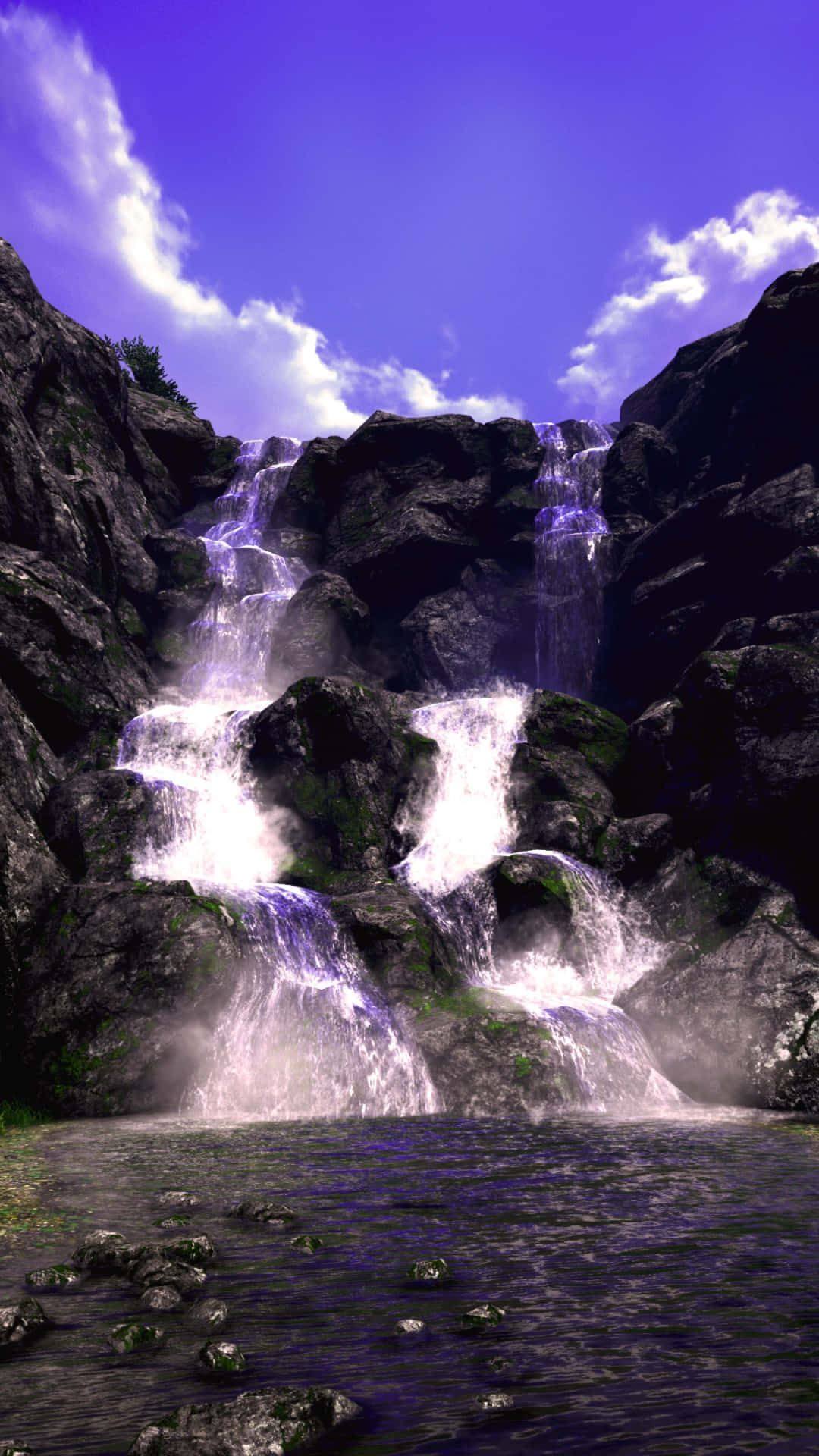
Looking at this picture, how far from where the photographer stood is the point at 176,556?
4269 centimetres

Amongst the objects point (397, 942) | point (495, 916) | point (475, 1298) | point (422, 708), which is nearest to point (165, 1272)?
point (475, 1298)

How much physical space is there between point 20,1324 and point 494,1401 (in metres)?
3.11

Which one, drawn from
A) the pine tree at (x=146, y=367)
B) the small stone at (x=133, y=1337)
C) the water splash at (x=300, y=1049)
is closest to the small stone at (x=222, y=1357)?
the small stone at (x=133, y=1337)

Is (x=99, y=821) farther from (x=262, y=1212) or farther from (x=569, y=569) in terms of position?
(x=569, y=569)

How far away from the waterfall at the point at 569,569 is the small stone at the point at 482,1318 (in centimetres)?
3806

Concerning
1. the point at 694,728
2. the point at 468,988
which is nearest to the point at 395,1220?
the point at 468,988

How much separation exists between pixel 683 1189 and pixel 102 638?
2869 cm

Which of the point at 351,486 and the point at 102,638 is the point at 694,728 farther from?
the point at 351,486

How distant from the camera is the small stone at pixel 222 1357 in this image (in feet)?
15.5

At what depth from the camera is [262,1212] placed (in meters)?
8.09

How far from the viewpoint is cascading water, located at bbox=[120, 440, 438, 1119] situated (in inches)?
672

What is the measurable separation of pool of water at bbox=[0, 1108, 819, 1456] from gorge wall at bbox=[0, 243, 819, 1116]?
6.76 meters

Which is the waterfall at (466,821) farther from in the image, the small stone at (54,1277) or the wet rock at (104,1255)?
the small stone at (54,1277)

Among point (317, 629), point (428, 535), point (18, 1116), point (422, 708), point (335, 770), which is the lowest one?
point (18, 1116)
